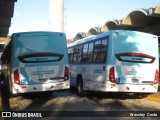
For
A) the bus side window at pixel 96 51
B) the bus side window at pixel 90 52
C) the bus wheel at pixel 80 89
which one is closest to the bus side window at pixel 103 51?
the bus side window at pixel 96 51

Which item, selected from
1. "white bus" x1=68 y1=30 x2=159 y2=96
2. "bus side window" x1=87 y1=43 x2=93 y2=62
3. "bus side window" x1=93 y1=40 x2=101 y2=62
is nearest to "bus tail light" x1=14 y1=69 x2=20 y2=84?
"white bus" x1=68 y1=30 x2=159 y2=96

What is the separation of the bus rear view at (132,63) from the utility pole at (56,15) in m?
15.8

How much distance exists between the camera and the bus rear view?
1401 cm

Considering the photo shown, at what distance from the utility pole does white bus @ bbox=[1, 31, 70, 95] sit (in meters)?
14.6

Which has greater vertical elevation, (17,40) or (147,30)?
(147,30)

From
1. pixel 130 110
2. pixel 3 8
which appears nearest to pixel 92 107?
pixel 130 110

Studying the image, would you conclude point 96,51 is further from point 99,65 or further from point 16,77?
point 16,77

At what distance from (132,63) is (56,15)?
54.2 feet

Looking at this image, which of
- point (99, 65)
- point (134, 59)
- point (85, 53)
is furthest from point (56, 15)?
point (134, 59)

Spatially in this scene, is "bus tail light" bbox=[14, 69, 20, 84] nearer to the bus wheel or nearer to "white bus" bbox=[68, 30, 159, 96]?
"white bus" bbox=[68, 30, 159, 96]

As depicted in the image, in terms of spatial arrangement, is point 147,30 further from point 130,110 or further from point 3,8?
point 130,110

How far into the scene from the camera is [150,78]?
14445 mm

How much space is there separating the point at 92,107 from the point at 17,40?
4116 millimetres

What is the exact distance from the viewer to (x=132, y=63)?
1424cm
